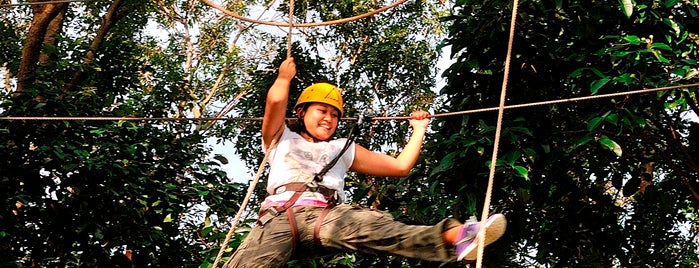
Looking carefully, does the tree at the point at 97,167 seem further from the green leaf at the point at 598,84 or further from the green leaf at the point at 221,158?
the green leaf at the point at 598,84

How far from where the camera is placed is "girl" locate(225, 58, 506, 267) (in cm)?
235

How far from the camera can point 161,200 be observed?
17.5 ft

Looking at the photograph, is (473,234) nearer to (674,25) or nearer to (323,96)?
(323,96)

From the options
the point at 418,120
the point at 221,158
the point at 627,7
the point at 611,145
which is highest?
the point at 627,7

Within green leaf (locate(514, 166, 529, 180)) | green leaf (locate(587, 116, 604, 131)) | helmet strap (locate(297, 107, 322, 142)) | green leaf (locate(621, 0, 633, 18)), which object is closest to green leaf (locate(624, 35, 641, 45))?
green leaf (locate(621, 0, 633, 18))

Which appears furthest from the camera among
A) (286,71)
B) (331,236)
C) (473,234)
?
(286,71)

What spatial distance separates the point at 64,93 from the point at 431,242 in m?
3.63

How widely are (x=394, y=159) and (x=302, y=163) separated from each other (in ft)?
1.09

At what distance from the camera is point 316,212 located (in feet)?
8.24

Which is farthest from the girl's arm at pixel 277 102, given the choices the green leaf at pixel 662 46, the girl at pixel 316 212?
the green leaf at pixel 662 46

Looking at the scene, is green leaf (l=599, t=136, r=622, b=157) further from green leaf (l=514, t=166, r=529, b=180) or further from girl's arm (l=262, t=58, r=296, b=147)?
girl's arm (l=262, t=58, r=296, b=147)

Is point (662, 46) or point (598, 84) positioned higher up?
point (662, 46)

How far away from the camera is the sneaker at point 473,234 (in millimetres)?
2209

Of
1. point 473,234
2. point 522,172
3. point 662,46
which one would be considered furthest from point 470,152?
point 473,234
